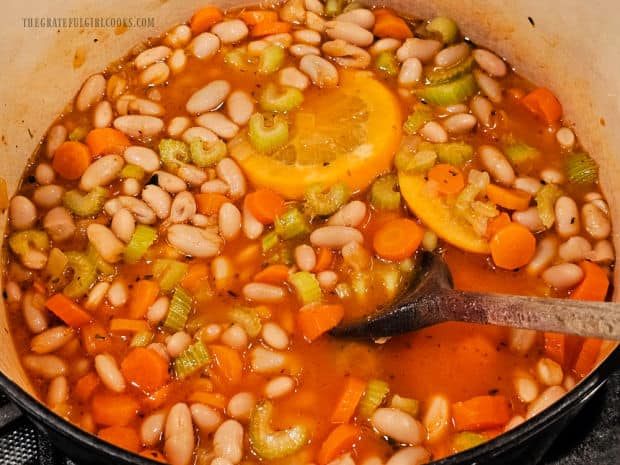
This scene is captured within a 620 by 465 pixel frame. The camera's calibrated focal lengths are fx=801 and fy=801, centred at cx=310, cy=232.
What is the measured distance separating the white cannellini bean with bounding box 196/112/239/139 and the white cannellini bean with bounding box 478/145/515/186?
2.73 ft

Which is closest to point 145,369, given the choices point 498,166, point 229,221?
point 229,221

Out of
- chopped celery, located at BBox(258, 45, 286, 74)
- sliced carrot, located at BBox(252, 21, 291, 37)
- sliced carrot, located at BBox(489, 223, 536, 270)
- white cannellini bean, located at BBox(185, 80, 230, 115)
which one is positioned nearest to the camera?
sliced carrot, located at BBox(489, 223, 536, 270)

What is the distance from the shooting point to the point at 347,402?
218 cm

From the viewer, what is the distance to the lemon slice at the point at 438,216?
245 cm

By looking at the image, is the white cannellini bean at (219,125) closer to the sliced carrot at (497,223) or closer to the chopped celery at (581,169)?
the sliced carrot at (497,223)

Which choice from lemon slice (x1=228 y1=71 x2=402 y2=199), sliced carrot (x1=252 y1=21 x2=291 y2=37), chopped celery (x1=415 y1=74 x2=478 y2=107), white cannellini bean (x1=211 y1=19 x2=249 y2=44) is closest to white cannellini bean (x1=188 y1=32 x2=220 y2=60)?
white cannellini bean (x1=211 y1=19 x2=249 y2=44)

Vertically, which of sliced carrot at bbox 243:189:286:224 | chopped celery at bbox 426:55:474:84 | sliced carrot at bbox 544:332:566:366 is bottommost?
sliced carrot at bbox 544:332:566:366

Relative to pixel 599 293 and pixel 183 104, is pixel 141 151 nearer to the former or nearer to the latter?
pixel 183 104

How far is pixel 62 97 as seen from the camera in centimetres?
285

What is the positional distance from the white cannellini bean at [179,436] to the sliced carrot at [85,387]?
244 mm

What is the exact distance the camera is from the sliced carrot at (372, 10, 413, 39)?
2.98 meters

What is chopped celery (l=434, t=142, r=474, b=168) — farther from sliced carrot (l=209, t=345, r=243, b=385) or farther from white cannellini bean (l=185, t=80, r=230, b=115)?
sliced carrot (l=209, t=345, r=243, b=385)

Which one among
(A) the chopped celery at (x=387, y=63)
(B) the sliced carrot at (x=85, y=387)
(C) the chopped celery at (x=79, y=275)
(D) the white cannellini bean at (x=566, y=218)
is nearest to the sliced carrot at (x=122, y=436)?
(B) the sliced carrot at (x=85, y=387)

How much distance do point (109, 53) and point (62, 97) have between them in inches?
9.9
